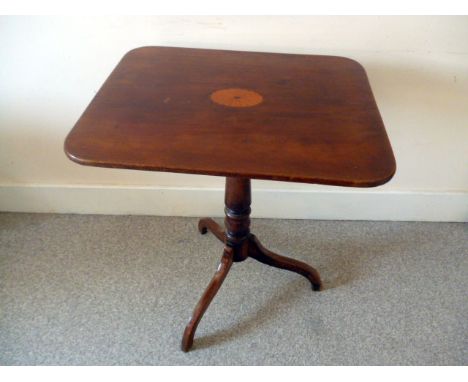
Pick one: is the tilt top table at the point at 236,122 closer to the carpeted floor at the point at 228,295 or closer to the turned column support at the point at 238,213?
the turned column support at the point at 238,213

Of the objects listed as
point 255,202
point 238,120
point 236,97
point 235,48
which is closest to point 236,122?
point 238,120

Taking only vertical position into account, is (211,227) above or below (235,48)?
below

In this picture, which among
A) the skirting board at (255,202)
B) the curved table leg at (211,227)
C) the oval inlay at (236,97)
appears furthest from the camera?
the skirting board at (255,202)

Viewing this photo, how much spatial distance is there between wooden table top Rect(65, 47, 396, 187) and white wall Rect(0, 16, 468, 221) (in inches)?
5.7

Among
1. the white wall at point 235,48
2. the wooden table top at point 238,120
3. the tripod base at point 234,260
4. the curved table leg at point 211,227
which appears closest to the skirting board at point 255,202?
the white wall at point 235,48

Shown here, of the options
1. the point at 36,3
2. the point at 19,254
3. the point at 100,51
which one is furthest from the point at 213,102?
the point at 19,254

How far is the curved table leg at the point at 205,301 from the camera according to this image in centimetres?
124

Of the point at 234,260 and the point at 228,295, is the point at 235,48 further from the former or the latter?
the point at 228,295

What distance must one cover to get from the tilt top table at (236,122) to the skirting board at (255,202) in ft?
1.48

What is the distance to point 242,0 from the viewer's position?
127cm

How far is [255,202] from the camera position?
172 cm

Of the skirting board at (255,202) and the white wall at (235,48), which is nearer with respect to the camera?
the white wall at (235,48)

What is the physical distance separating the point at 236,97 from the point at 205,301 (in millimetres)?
644

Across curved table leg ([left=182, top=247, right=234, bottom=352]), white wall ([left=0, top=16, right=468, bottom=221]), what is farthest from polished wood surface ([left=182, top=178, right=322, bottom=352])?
white wall ([left=0, top=16, right=468, bottom=221])
